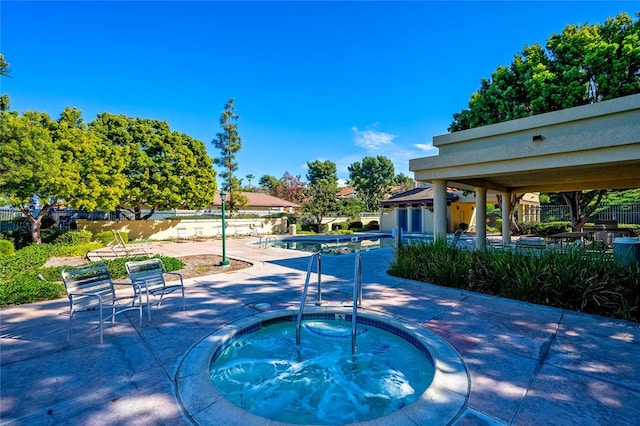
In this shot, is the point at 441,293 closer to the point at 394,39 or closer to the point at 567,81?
the point at 394,39

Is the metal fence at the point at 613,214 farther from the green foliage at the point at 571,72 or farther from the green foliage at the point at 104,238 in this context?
the green foliage at the point at 104,238

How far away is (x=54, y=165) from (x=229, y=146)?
17.1 m

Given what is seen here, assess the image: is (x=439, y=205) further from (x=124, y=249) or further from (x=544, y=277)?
(x=124, y=249)

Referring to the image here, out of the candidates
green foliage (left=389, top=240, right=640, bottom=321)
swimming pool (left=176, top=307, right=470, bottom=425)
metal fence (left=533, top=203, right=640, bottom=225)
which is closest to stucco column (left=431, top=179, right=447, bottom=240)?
green foliage (left=389, top=240, right=640, bottom=321)

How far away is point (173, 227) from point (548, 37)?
2599 centimetres

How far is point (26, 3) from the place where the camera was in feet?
24.6

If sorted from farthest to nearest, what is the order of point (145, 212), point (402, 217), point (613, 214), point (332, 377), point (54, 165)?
point (402, 217)
point (145, 212)
point (613, 214)
point (54, 165)
point (332, 377)

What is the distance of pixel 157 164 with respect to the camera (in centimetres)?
2025

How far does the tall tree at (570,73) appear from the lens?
1176 cm

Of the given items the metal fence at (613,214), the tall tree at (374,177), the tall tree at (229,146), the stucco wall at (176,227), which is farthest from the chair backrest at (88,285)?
the tall tree at (374,177)

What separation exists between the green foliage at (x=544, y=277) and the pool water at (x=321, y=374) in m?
3.15

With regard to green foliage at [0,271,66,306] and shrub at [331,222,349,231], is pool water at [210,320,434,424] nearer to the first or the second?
green foliage at [0,271,66,306]

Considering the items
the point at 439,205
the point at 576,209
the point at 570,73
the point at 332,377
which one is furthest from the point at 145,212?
the point at 576,209

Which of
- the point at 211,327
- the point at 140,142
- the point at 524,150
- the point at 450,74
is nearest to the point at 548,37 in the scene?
the point at 450,74
